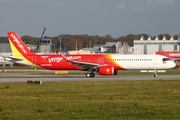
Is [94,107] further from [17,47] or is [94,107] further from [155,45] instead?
[155,45]

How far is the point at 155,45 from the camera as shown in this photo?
572 feet

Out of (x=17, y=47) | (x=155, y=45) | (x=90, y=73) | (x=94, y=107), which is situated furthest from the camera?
(x=155, y=45)

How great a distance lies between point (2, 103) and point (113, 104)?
19.3 ft

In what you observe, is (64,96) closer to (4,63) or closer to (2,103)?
(2,103)

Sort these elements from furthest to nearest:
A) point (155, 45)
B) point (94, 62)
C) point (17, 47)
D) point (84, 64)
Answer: point (155, 45)
point (17, 47)
point (94, 62)
point (84, 64)

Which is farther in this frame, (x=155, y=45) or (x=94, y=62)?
(x=155, y=45)

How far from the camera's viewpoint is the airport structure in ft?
565

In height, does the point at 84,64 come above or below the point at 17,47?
below

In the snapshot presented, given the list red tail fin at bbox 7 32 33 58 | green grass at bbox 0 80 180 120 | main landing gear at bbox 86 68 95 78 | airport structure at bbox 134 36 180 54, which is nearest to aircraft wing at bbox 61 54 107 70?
main landing gear at bbox 86 68 95 78

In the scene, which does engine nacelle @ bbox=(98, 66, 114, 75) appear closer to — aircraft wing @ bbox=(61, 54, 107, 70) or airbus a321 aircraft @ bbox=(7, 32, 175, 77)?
airbus a321 aircraft @ bbox=(7, 32, 175, 77)

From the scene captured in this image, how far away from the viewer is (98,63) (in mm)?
56375

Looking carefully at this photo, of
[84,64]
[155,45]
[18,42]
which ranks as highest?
[155,45]

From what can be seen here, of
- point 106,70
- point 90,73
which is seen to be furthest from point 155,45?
point 106,70

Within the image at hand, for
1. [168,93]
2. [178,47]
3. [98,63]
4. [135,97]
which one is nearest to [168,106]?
[135,97]
